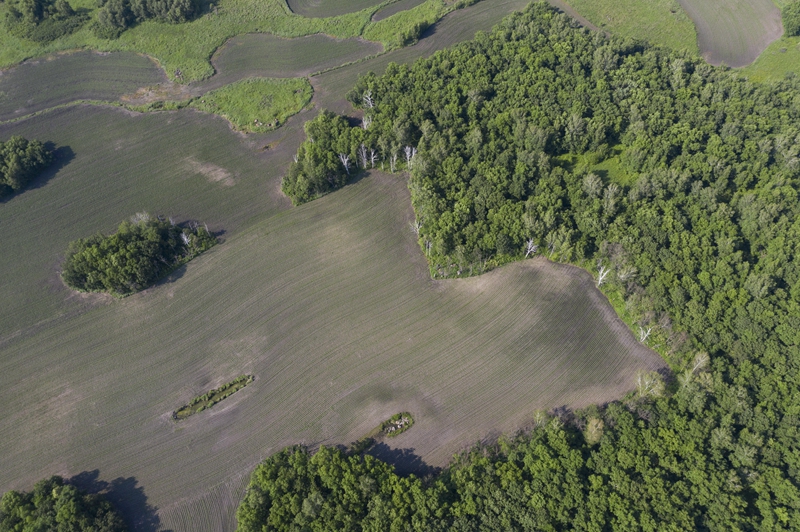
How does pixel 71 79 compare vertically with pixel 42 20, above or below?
below

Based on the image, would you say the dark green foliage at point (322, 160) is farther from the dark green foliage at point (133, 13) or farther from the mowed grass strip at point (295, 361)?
the dark green foliage at point (133, 13)

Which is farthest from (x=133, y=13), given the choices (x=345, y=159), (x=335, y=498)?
(x=335, y=498)

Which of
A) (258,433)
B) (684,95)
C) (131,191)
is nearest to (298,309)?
(258,433)

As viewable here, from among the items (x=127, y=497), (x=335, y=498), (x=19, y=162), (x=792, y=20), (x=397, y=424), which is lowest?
(x=335, y=498)

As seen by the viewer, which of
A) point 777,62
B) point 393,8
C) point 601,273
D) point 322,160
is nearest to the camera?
point 601,273

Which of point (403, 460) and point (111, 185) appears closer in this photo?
point (403, 460)

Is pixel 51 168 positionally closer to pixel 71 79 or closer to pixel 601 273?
pixel 71 79

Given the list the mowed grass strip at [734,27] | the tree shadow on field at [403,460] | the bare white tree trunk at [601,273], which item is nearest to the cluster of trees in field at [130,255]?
the tree shadow on field at [403,460]

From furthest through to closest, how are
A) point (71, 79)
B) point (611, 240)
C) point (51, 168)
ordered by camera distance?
point (71, 79) → point (51, 168) → point (611, 240)
